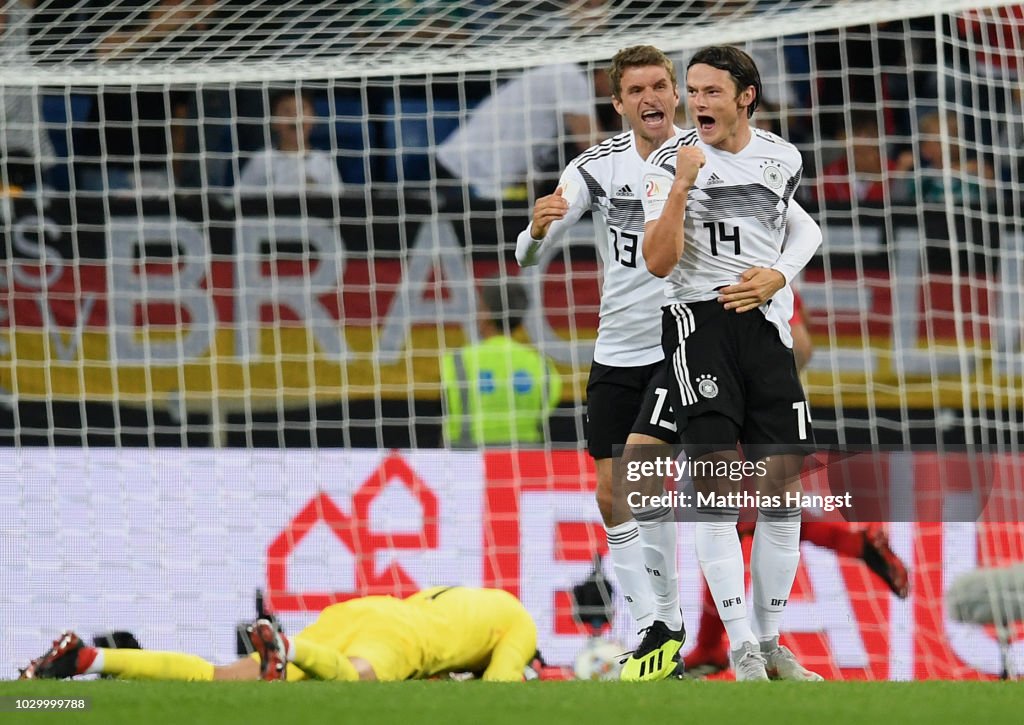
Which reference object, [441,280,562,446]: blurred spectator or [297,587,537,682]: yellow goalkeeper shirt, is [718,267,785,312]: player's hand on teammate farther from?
[441,280,562,446]: blurred spectator

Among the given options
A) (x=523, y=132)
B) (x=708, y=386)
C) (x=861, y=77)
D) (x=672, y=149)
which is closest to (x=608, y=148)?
(x=672, y=149)

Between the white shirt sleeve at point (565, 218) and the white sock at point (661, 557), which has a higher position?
the white shirt sleeve at point (565, 218)

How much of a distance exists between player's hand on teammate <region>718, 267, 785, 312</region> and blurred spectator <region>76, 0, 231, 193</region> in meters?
4.47

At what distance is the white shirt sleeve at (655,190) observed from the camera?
428cm

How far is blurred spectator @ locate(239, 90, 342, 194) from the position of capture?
26.7ft

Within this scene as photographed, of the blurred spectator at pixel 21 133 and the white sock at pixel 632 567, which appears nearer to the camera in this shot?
the white sock at pixel 632 567

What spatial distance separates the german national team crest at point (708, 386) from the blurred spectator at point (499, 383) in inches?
123

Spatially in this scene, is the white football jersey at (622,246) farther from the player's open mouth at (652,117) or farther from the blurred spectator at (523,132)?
the blurred spectator at (523,132)

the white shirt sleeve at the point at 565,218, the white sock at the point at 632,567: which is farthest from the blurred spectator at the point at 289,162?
the white sock at the point at 632,567

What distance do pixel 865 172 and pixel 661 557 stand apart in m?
4.32

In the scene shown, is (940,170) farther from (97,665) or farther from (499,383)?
(97,665)

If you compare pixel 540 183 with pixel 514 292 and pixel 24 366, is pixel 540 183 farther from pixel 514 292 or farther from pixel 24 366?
pixel 24 366

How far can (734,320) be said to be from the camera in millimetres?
4254

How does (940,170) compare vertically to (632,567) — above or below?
above
